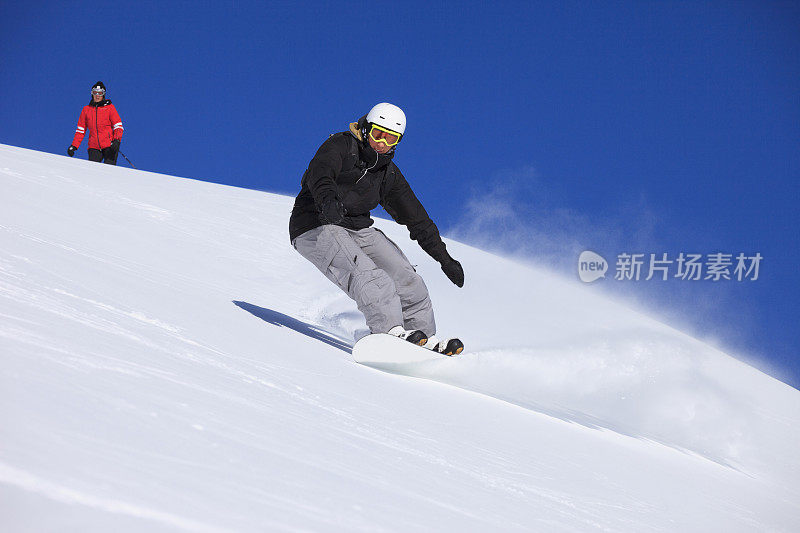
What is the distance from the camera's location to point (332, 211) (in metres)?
4.04

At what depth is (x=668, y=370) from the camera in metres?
6.73

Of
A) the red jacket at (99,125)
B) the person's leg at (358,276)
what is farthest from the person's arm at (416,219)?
the red jacket at (99,125)

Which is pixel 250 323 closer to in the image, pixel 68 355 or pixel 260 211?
pixel 68 355

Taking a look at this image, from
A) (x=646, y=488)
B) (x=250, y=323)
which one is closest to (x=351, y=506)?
(x=646, y=488)

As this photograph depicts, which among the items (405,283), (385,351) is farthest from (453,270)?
(385,351)

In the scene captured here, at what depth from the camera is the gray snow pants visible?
4133mm

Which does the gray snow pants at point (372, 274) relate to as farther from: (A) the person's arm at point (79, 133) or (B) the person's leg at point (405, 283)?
(A) the person's arm at point (79, 133)

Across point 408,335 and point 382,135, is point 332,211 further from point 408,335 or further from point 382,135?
point 408,335

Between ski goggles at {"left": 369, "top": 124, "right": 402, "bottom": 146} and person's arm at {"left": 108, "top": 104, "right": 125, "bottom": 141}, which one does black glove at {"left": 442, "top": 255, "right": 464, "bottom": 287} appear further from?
person's arm at {"left": 108, "top": 104, "right": 125, "bottom": 141}

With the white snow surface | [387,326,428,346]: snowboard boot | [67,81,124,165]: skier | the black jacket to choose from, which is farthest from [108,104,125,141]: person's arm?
[387,326,428,346]: snowboard boot

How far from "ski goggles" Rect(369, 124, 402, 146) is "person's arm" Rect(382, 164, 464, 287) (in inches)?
15.6

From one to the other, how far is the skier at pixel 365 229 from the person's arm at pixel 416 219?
2 centimetres

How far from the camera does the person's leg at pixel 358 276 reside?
411 centimetres

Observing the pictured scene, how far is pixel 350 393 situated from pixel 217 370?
1.99ft
